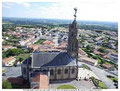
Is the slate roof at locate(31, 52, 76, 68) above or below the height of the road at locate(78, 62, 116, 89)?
above

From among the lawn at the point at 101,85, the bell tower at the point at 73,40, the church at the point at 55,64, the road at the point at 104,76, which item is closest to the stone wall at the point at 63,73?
the church at the point at 55,64

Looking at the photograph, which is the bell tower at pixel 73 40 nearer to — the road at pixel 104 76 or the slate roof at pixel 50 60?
the slate roof at pixel 50 60

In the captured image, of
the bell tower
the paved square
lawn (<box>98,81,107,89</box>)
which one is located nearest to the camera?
the paved square

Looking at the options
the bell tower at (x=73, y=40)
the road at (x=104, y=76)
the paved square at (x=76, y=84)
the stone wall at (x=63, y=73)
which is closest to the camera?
the paved square at (x=76, y=84)

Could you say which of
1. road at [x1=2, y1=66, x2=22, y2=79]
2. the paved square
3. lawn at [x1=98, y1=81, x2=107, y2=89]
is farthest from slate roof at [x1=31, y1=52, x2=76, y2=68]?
road at [x1=2, y1=66, x2=22, y2=79]

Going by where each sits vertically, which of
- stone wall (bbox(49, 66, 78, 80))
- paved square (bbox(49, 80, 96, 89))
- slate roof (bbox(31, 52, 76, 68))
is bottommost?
paved square (bbox(49, 80, 96, 89))

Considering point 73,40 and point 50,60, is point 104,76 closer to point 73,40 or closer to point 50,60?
point 73,40

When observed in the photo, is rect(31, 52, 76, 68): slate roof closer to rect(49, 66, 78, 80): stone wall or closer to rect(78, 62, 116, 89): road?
rect(49, 66, 78, 80): stone wall

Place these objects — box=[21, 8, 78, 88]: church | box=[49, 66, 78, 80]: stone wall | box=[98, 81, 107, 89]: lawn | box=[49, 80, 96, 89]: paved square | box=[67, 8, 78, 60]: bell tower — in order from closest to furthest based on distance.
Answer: box=[21, 8, 78, 88]: church < box=[49, 80, 96, 89]: paved square < box=[49, 66, 78, 80]: stone wall < box=[98, 81, 107, 89]: lawn < box=[67, 8, 78, 60]: bell tower
